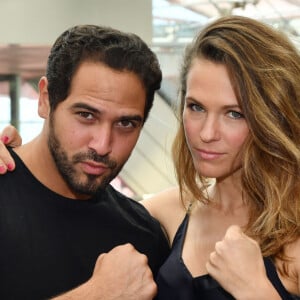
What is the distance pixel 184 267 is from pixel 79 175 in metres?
0.40

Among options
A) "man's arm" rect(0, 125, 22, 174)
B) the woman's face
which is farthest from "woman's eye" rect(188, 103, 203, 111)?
"man's arm" rect(0, 125, 22, 174)

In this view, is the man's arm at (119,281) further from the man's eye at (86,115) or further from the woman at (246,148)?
the man's eye at (86,115)

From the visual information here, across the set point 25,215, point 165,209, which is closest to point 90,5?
point 165,209

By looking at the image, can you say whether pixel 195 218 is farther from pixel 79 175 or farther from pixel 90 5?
pixel 90 5

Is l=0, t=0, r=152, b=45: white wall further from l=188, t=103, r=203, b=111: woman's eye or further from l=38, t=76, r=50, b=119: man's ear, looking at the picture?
l=188, t=103, r=203, b=111: woman's eye

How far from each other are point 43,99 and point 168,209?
1.80ft

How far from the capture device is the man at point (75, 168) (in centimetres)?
163

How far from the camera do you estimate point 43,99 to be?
5.85 feet

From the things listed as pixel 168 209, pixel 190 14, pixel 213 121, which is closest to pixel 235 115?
pixel 213 121

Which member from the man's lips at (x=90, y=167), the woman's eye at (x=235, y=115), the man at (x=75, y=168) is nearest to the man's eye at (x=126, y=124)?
the man at (x=75, y=168)

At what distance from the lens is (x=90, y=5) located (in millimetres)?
4270

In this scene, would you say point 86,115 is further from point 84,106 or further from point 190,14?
point 190,14

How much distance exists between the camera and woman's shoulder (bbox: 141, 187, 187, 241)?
2.00m

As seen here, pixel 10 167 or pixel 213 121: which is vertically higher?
pixel 213 121
